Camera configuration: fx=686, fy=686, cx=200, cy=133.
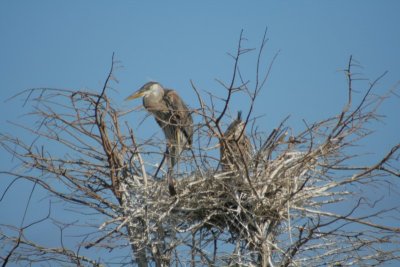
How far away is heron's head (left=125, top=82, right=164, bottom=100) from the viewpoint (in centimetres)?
941

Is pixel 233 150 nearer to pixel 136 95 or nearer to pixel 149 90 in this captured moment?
pixel 149 90

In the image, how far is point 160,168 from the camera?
21.6 feet

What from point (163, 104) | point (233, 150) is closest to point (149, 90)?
point (163, 104)

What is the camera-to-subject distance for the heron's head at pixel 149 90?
9414 millimetres

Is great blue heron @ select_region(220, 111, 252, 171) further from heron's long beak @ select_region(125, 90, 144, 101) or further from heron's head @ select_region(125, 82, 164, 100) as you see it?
heron's long beak @ select_region(125, 90, 144, 101)

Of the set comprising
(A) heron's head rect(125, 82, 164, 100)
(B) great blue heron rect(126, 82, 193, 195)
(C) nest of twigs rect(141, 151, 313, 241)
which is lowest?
(C) nest of twigs rect(141, 151, 313, 241)

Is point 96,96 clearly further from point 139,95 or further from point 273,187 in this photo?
point 139,95

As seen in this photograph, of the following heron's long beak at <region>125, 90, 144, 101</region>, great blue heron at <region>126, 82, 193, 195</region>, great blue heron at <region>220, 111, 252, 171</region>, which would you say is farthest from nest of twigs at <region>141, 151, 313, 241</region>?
heron's long beak at <region>125, 90, 144, 101</region>

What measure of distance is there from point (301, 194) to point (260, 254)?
736mm

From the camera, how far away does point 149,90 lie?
9.45 m

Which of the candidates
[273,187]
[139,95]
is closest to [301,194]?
[273,187]

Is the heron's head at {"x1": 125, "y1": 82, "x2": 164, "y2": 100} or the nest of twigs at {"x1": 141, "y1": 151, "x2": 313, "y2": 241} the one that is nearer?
the nest of twigs at {"x1": 141, "y1": 151, "x2": 313, "y2": 241}

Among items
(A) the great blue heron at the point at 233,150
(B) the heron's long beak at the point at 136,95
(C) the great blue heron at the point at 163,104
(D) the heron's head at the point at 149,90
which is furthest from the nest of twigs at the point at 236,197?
(B) the heron's long beak at the point at 136,95

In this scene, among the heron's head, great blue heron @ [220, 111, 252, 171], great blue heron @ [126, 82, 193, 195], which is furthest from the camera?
the heron's head
